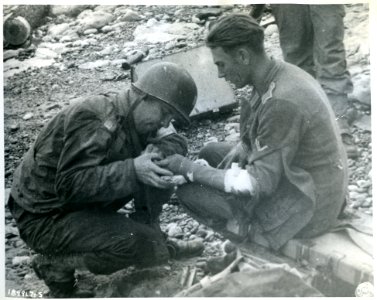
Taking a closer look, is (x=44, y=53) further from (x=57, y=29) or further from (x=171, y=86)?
(x=171, y=86)

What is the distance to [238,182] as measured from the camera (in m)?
2.61

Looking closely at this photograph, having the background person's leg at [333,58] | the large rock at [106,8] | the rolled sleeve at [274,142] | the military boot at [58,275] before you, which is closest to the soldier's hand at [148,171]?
the rolled sleeve at [274,142]

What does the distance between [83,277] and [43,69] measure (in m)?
1.01

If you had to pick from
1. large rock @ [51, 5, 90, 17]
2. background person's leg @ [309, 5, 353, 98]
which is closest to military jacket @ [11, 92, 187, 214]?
large rock @ [51, 5, 90, 17]

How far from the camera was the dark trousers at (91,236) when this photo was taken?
105 inches

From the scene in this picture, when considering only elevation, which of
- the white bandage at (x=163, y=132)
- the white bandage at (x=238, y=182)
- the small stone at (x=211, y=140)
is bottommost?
the white bandage at (x=238, y=182)

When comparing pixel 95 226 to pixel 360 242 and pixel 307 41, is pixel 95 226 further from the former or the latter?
pixel 307 41

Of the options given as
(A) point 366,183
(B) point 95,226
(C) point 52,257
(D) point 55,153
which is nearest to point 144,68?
(D) point 55,153

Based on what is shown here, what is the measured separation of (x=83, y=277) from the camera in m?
2.76

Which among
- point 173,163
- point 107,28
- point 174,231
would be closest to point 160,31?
point 107,28

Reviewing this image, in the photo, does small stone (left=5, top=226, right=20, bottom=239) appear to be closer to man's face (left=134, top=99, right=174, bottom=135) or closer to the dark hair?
man's face (left=134, top=99, right=174, bottom=135)

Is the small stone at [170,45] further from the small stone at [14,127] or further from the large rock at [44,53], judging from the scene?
the small stone at [14,127]

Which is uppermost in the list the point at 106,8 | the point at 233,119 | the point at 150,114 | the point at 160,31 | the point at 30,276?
the point at 106,8

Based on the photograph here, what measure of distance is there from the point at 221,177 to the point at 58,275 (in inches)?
33.8
